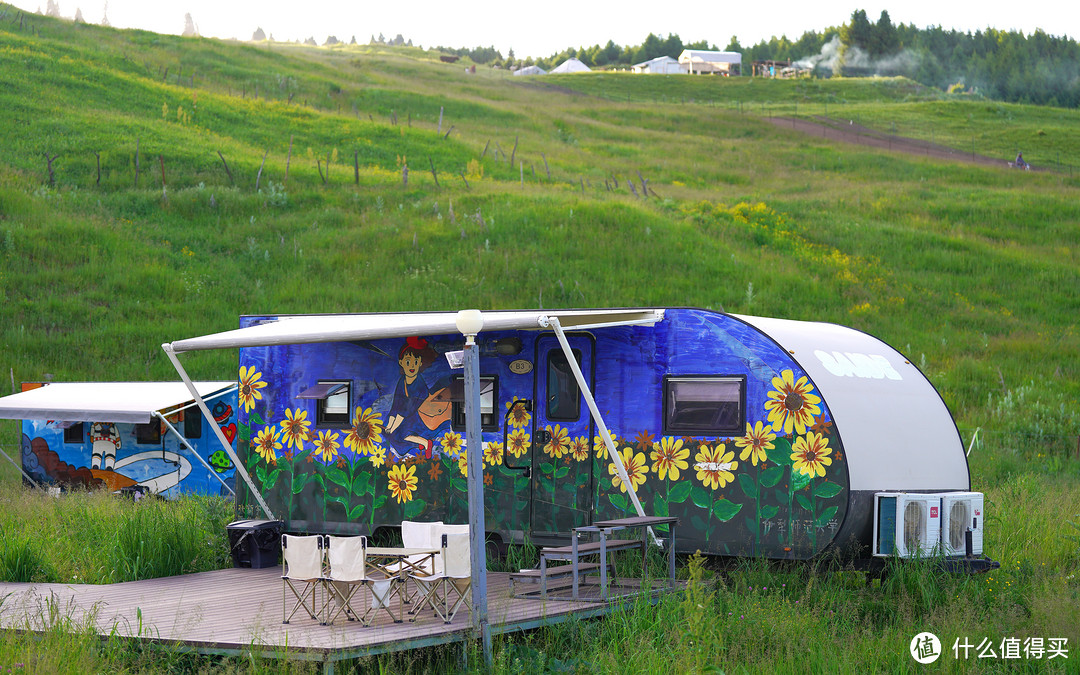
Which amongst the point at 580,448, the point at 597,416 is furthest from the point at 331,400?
the point at 597,416

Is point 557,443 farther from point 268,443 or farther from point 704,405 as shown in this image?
point 268,443

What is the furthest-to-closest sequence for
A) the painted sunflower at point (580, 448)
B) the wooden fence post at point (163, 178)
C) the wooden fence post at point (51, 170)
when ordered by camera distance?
the wooden fence post at point (51, 170) < the wooden fence post at point (163, 178) < the painted sunflower at point (580, 448)

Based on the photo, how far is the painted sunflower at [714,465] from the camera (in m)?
9.63

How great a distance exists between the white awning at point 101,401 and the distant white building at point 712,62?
10662 centimetres

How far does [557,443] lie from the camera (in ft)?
33.9

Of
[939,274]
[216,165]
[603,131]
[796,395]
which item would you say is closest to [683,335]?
[796,395]

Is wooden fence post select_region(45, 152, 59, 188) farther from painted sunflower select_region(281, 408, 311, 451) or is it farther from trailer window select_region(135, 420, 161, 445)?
painted sunflower select_region(281, 408, 311, 451)

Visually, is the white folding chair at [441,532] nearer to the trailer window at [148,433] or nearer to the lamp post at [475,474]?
the lamp post at [475,474]

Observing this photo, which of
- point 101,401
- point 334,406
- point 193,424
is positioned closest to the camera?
point 334,406

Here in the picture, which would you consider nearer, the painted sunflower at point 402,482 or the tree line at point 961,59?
the painted sunflower at point 402,482

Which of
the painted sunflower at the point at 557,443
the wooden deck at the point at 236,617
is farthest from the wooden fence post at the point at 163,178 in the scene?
the painted sunflower at the point at 557,443

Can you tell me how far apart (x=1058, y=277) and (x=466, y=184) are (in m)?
18.9

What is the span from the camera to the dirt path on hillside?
53.3m

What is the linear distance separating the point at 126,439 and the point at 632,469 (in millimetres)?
11077
